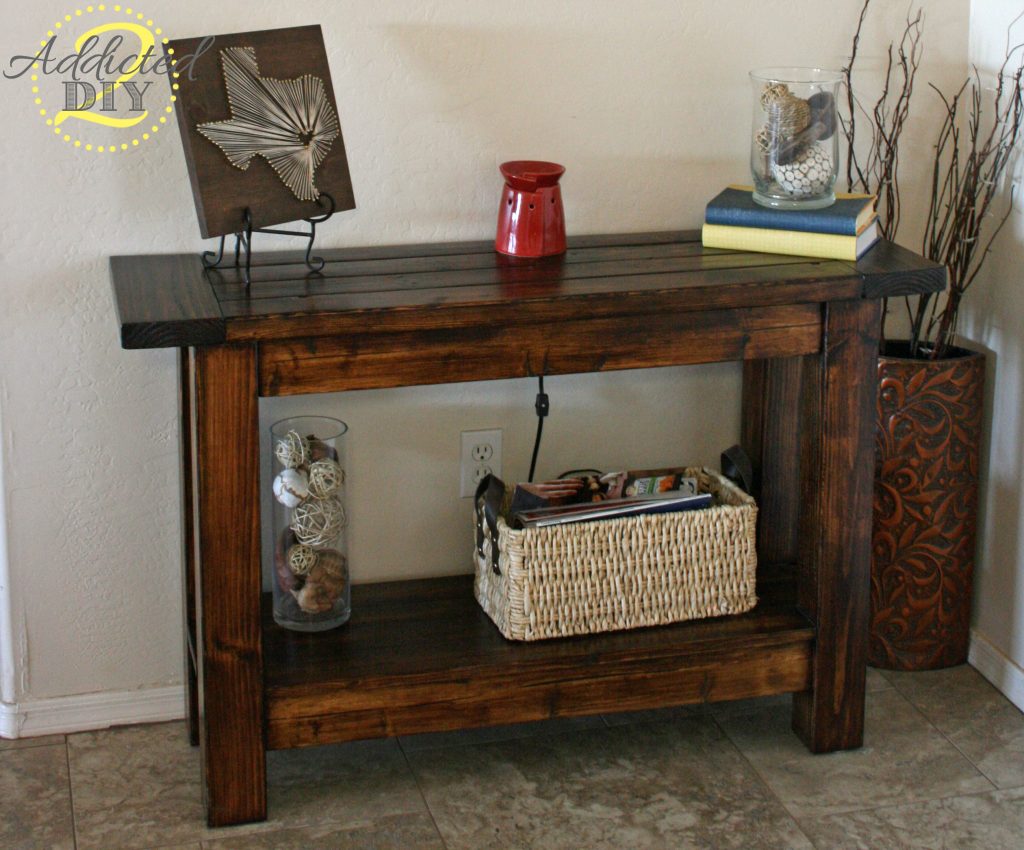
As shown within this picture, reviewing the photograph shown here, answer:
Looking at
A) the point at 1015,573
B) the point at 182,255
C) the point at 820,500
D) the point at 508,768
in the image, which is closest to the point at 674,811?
the point at 508,768

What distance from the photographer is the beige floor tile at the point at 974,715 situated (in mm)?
1957

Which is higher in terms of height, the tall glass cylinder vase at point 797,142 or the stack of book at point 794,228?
the tall glass cylinder vase at point 797,142

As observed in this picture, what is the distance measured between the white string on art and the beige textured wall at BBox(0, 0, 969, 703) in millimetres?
138

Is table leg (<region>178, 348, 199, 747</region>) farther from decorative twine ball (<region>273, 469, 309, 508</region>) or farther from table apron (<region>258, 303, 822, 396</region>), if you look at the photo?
table apron (<region>258, 303, 822, 396</region>)

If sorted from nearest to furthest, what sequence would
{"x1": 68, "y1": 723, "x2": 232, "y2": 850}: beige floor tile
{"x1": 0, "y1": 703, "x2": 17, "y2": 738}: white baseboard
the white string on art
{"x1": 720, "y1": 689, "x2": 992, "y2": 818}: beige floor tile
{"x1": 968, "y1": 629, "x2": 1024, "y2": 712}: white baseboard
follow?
the white string on art → {"x1": 68, "y1": 723, "x2": 232, "y2": 850}: beige floor tile → {"x1": 720, "y1": 689, "x2": 992, "y2": 818}: beige floor tile → {"x1": 0, "y1": 703, "x2": 17, "y2": 738}: white baseboard → {"x1": 968, "y1": 629, "x2": 1024, "y2": 712}: white baseboard

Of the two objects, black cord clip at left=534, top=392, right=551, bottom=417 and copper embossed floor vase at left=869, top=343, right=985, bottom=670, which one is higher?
black cord clip at left=534, top=392, right=551, bottom=417

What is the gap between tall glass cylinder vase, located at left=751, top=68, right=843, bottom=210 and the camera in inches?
72.8

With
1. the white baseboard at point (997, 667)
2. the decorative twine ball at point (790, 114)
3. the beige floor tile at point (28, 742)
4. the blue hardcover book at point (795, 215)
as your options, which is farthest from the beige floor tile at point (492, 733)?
the decorative twine ball at point (790, 114)

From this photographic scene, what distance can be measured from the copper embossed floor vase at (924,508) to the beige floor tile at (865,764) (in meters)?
0.13

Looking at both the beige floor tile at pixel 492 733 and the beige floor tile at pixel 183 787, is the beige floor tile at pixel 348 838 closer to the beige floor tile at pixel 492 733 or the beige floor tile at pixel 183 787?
the beige floor tile at pixel 183 787

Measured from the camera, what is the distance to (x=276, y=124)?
5.56ft

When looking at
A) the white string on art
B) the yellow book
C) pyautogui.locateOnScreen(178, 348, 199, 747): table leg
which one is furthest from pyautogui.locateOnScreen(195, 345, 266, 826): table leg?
the yellow book

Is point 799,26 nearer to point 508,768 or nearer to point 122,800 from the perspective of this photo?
point 508,768

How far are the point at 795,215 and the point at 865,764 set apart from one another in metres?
0.77
